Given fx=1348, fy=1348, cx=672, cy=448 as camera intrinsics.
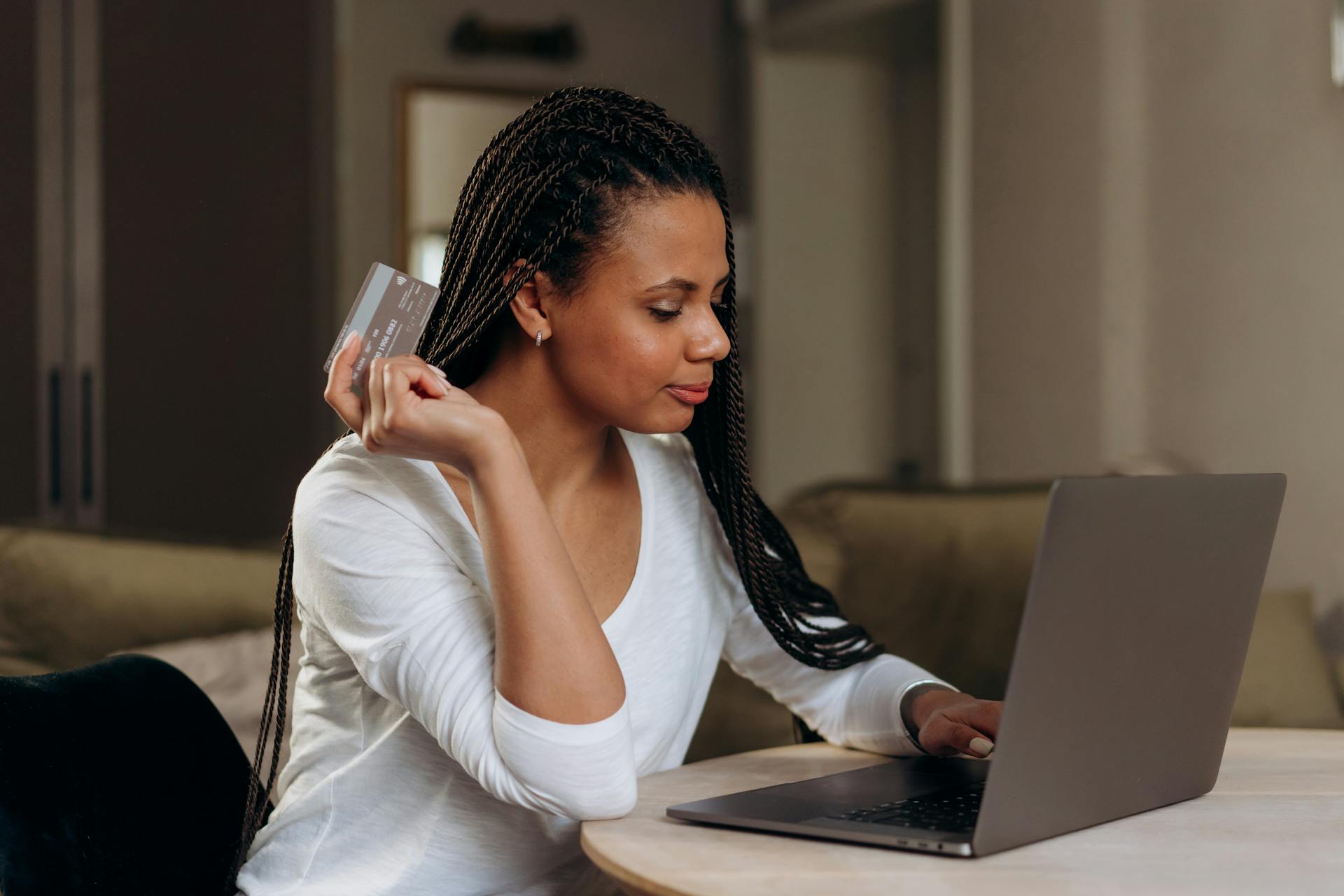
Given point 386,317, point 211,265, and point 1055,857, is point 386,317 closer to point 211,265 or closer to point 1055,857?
point 1055,857

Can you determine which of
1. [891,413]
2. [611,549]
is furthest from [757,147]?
[611,549]

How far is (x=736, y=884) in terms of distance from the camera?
0.78 metres

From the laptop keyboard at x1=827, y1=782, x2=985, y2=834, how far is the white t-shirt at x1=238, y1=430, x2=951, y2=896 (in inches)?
6.8

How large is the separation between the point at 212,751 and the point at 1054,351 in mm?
2621

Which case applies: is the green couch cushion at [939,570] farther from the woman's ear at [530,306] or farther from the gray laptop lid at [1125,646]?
the gray laptop lid at [1125,646]

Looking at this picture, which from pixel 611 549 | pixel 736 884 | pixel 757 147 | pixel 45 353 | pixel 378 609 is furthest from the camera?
pixel 757 147

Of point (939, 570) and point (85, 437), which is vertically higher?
point (85, 437)

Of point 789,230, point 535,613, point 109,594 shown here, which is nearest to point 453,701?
point 535,613

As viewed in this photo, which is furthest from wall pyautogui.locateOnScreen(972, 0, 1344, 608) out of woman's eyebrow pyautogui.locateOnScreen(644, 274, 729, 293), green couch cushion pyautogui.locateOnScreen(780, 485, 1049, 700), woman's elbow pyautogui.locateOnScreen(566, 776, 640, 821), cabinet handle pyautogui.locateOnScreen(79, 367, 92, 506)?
cabinet handle pyautogui.locateOnScreen(79, 367, 92, 506)

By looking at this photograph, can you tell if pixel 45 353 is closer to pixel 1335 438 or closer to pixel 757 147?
pixel 757 147

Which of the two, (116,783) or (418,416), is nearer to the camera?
(418,416)

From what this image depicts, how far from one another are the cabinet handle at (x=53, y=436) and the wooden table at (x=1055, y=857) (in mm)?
2792

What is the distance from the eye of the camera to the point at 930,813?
92 cm

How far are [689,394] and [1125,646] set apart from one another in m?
0.45
